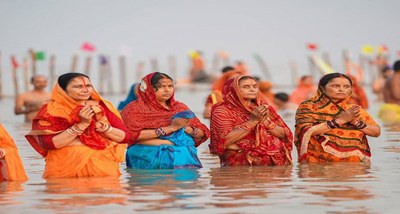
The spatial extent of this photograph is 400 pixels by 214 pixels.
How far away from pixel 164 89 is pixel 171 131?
1.31 feet

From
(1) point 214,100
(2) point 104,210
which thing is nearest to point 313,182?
(2) point 104,210

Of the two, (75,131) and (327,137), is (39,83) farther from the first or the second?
(75,131)

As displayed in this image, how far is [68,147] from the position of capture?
442 inches

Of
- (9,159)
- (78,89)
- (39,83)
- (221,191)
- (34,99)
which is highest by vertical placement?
(39,83)

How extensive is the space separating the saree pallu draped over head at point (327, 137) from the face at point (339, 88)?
0.10 m

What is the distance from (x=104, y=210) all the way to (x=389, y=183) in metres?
2.77

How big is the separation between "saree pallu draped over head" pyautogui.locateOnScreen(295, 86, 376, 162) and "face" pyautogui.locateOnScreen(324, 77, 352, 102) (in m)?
0.10

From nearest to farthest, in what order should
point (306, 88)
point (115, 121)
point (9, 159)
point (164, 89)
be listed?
point (9, 159)
point (115, 121)
point (164, 89)
point (306, 88)

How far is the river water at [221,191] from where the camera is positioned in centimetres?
916

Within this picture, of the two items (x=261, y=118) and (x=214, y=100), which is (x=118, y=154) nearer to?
(x=261, y=118)

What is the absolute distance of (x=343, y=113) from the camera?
12227mm

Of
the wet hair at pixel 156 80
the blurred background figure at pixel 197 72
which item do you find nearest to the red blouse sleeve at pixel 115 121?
the wet hair at pixel 156 80

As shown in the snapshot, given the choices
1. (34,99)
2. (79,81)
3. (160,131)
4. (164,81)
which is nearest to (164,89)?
(164,81)

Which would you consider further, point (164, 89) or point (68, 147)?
point (164, 89)
